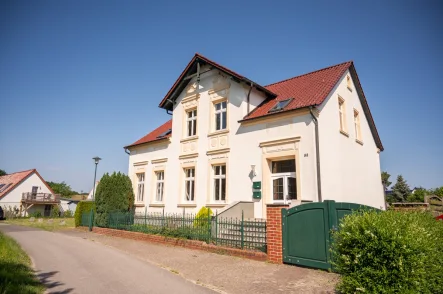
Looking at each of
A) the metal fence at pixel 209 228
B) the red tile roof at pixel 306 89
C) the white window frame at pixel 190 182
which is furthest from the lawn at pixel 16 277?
the red tile roof at pixel 306 89

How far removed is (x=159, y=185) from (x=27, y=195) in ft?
112

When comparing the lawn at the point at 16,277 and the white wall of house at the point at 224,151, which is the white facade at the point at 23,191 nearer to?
the white wall of house at the point at 224,151

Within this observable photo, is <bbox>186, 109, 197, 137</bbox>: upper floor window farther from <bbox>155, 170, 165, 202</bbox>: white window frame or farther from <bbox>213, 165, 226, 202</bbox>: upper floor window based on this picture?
<bbox>155, 170, 165, 202</bbox>: white window frame

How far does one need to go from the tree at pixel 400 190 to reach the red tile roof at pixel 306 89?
32610 mm

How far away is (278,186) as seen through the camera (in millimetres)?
13672

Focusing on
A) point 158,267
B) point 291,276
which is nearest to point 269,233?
point 291,276

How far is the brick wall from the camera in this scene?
29.2ft

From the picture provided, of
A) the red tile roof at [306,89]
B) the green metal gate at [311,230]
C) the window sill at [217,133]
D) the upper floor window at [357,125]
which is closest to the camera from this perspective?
the green metal gate at [311,230]

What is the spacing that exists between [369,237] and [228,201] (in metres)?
10.3

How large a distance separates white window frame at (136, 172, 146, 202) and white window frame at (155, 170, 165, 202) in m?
1.44

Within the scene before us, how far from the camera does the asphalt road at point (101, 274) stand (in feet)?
20.0

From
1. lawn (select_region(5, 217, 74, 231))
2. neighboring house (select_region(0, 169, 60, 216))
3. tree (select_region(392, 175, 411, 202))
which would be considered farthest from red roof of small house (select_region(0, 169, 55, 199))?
tree (select_region(392, 175, 411, 202))

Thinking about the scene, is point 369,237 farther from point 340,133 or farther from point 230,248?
point 340,133

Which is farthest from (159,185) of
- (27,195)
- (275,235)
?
(27,195)
